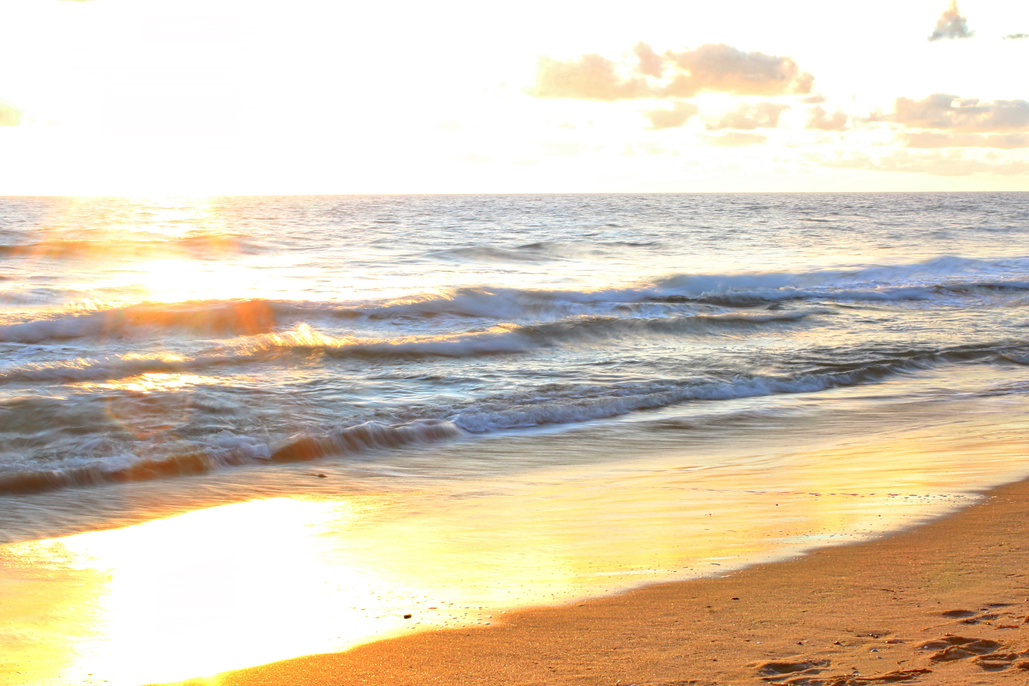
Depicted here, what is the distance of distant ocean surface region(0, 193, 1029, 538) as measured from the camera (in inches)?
307

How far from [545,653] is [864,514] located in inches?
103

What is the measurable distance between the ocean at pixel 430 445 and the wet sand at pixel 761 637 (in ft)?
0.86

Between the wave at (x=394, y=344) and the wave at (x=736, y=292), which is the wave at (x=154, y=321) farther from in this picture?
the wave at (x=736, y=292)

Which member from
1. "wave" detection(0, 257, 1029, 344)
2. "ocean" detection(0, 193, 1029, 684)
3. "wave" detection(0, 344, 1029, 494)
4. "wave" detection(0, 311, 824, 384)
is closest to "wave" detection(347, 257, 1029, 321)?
"wave" detection(0, 257, 1029, 344)

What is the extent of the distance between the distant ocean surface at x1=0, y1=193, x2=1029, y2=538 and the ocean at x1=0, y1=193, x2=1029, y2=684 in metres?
0.06

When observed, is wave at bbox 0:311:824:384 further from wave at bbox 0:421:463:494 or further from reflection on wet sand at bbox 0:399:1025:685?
reflection on wet sand at bbox 0:399:1025:685

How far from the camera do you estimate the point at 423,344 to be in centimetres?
1286

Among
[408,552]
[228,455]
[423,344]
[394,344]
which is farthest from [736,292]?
[408,552]

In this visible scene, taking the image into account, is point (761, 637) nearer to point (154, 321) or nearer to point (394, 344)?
point (394, 344)

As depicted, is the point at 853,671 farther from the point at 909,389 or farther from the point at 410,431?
the point at 909,389

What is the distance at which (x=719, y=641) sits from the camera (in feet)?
9.83

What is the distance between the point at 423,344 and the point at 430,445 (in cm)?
532

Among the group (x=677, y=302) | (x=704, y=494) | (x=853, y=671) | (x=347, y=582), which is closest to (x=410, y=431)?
(x=704, y=494)

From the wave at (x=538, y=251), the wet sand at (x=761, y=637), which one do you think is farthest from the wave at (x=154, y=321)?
the wave at (x=538, y=251)
